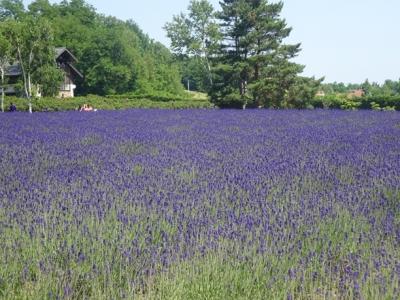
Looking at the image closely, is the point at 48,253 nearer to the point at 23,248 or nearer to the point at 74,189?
the point at 23,248

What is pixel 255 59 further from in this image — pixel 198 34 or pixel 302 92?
pixel 198 34

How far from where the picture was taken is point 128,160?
668 centimetres

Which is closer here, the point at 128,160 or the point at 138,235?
the point at 138,235

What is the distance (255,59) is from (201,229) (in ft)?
92.1

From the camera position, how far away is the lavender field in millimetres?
2666

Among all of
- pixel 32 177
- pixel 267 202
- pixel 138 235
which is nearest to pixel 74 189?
pixel 32 177

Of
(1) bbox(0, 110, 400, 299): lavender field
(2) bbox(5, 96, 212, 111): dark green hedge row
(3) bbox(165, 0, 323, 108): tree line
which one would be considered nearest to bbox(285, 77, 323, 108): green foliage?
(3) bbox(165, 0, 323, 108): tree line

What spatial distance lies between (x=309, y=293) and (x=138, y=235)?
4.11 ft

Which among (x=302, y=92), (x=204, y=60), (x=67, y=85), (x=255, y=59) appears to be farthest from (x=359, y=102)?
(x=67, y=85)

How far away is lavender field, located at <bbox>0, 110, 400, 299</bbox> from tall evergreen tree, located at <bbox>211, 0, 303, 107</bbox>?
24576mm

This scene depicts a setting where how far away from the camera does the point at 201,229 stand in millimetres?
3385

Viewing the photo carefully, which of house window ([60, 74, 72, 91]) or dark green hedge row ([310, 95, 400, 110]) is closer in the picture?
dark green hedge row ([310, 95, 400, 110])

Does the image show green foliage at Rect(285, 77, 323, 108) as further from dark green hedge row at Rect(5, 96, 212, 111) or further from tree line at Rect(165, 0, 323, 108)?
dark green hedge row at Rect(5, 96, 212, 111)

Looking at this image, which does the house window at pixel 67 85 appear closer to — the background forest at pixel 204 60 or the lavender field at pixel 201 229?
the background forest at pixel 204 60
